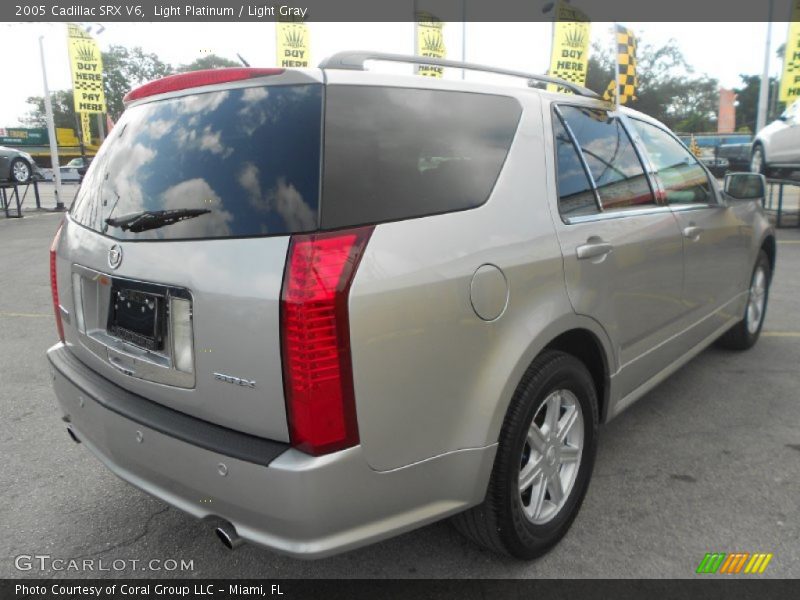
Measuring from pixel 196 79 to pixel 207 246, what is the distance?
0.68m

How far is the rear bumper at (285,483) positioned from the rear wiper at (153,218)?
1.88 feet

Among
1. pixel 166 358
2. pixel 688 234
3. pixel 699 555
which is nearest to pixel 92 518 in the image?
pixel 166 358

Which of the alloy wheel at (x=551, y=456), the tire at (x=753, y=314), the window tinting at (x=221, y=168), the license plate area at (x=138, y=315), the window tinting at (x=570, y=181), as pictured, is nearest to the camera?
the window tinting at (x=221, y=168)

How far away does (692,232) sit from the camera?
11.0ft

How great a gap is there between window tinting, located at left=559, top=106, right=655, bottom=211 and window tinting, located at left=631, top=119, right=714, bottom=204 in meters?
0.26

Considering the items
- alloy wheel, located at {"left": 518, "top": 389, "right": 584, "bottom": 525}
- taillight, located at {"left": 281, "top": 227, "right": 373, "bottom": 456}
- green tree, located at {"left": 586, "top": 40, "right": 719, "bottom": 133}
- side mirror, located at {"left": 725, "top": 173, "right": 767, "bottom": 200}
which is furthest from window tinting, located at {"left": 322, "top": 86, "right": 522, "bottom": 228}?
green tree, located at {"left": 586, "top": 40, "right": 719, "bottom": 133}

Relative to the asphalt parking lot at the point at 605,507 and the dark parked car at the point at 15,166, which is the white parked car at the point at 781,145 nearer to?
the asphalt parking lot at the point at 605,507

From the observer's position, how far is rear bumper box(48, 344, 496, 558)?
5.61ft

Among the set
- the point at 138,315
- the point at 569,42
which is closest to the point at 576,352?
the point at 138,315

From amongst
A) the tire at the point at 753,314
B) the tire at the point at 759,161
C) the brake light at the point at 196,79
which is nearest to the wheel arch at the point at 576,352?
the brake light at the point at 196,79

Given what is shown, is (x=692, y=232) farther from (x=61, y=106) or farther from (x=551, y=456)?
(x=61, y=106)

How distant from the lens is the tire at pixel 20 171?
15145mm

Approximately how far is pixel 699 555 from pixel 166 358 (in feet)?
6.78

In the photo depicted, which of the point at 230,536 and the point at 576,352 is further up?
the point at 576,352
